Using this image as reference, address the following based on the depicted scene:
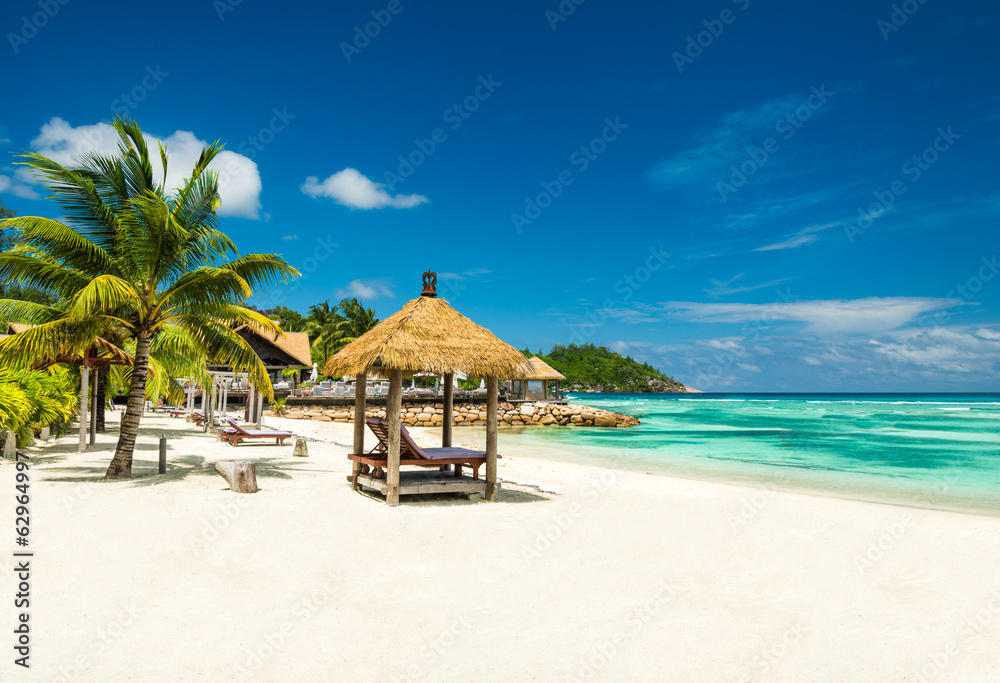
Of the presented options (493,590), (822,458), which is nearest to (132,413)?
(493,590)

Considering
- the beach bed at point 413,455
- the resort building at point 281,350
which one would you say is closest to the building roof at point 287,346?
the resort building at point 281,350

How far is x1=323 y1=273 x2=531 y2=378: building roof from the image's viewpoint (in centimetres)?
793

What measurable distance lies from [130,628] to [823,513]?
330 inches

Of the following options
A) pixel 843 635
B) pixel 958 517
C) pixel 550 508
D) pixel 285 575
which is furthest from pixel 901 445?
pixel 285 575

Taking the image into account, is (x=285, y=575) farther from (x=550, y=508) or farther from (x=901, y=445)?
(x=901, y=445)

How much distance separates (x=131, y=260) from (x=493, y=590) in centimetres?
828

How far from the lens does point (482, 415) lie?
36625 mm

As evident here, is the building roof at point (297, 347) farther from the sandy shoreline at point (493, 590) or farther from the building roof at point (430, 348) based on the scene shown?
the building roof at point (430, 348)

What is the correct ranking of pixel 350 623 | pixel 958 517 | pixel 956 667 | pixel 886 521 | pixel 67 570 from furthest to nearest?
pixel 958 517
pixel 886 521
pixel 67 570
pixel 350 623
pixel 956 667

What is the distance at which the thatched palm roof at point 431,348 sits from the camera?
793 centimetres

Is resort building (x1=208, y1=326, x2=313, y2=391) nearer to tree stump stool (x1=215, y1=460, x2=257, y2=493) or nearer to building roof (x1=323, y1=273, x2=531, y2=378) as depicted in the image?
tree stump stool (x1=215, y1=460, x2=257, y2=493)

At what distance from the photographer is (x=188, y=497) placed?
8.68 m

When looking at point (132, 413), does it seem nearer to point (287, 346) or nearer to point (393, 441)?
point (393, 441)

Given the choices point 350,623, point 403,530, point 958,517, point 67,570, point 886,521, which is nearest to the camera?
point 350,623
